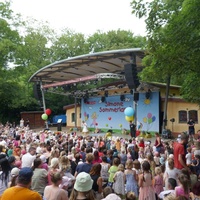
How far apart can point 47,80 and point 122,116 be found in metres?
8.47

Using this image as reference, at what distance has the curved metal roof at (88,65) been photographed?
62.1 ft

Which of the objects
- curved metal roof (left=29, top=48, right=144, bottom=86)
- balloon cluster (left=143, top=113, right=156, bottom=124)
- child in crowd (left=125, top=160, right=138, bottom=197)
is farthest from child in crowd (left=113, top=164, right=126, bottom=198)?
balloon cluster (left=143, top=113, right=156, bottom=124)

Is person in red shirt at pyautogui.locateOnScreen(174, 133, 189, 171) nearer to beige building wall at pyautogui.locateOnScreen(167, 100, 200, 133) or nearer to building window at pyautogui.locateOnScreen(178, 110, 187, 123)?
beige building wall at pyautogui.locateOnScreen(167, 100, 200, 133)

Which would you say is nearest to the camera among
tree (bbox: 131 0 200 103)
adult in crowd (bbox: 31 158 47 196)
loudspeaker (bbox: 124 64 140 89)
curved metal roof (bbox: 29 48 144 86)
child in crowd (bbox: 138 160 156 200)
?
adult in crowd (bbox: 31 158 47 196)

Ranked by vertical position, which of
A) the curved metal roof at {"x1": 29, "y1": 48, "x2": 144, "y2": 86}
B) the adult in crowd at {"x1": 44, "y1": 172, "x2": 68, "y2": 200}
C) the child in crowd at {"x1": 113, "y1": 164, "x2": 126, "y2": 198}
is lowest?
the child in crowd at {"x1": 113, "y1": 164, "x2": 126, "y2": 198}

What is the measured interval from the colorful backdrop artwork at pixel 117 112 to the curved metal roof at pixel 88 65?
3.20 metres

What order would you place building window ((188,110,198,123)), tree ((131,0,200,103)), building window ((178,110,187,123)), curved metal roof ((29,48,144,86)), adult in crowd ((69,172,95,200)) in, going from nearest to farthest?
adult in crowd ((69,172,95,200)) < tree ((131,0,200,103)) < curved metal roof ((29,48,144,86)) < building window ((188,110,198,123)) < building window ((178,110,187,123))

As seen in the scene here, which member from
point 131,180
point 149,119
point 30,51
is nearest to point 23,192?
point 131,180

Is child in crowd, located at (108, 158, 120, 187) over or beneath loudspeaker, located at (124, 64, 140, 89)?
beneath

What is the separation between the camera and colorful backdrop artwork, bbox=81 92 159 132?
75.8 ft

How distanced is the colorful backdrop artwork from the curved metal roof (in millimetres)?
3203

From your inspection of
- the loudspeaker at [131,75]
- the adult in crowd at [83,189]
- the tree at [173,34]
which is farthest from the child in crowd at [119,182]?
the loudspeaker at [131,75]

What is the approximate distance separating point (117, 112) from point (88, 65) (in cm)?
630

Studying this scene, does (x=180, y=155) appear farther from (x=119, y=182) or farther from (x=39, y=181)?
(x=39, y=181)
